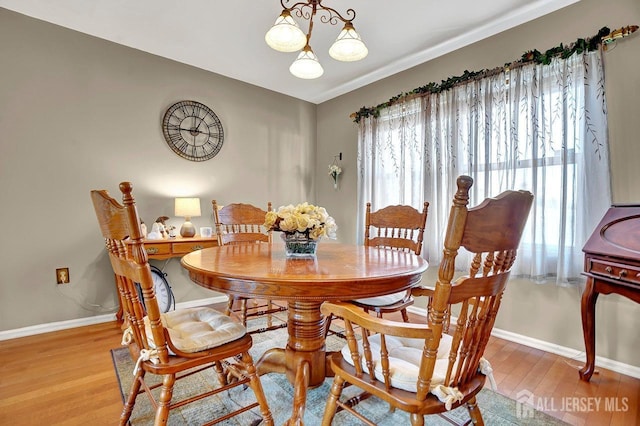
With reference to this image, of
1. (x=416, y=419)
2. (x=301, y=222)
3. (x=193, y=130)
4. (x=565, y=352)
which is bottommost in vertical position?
(x=565, y=352)

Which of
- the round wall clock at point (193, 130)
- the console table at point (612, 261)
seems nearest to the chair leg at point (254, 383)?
the console table at point (612, 261)

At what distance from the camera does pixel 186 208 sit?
3.09m

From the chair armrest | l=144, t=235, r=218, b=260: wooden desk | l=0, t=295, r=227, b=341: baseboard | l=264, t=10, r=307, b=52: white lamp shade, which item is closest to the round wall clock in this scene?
l=144, t=235, r=218, b=260: wooden desk

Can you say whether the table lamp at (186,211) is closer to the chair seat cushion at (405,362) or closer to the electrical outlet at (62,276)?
the electrical outlet at (62,276)

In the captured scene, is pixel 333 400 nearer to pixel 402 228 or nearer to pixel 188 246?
pixel 402 228

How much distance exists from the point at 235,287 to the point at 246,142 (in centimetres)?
289

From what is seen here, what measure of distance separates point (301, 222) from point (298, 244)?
0.45 ft

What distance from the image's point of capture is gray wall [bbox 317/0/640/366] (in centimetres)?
203

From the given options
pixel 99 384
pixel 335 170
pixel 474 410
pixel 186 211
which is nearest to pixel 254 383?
pixel 474 410

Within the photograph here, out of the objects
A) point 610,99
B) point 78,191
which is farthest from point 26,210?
point 610,99

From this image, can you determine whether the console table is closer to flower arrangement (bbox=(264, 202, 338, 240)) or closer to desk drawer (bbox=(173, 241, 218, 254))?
flower arrangement (bbox=(264, 202, 338, 240))

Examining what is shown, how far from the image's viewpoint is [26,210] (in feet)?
8.47

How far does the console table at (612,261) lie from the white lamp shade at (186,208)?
3020mm

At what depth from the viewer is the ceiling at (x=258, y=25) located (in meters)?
2.40
